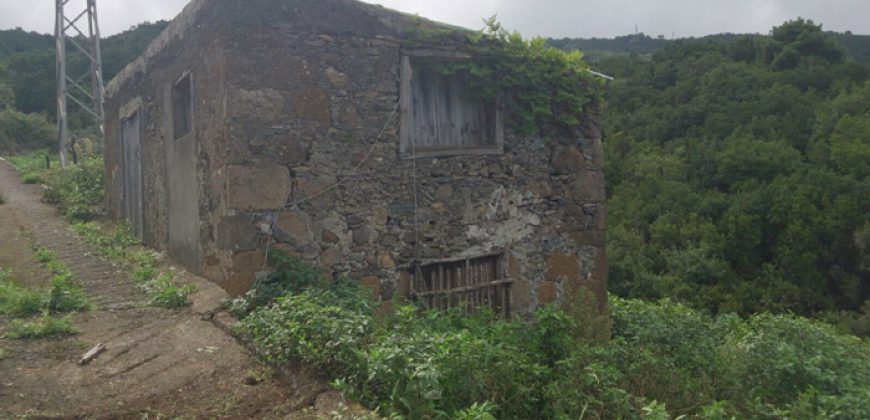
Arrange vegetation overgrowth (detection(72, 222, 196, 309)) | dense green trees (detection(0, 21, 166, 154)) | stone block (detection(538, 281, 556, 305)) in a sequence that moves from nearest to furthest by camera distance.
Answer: vegetation overgrowth (detection(72, 222, 196, 309)) → stone block (detection(538, 281, 556, 305)) → dense green trees (detection(0, 21, 166, 154))

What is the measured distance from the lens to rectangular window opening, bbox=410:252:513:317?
6848 mm

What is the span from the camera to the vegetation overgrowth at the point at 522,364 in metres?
3.96

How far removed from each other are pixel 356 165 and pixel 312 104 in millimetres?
661

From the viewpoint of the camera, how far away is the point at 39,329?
533 cm

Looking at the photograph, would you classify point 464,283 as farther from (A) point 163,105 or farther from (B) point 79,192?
(B) point 79,192

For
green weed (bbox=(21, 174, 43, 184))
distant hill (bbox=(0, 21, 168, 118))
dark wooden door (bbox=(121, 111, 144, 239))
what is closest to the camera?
dark wooden door (bbox=(121, 111, 144, 239))

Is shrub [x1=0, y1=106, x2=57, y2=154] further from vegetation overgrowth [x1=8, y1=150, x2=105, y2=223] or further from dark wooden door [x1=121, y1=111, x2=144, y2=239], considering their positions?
dark wooden door [x1=121, y1=111, x2=144, y2=239]

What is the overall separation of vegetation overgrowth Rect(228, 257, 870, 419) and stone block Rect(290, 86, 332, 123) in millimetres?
1254

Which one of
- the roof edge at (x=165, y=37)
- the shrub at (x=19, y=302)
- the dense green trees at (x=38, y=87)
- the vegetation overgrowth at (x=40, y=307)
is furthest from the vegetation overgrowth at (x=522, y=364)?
the dense green trees at (x=38, y=87)

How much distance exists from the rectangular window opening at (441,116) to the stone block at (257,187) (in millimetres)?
1196

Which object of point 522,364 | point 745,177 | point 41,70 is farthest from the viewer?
point 41,70

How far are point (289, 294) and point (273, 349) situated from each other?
870mm

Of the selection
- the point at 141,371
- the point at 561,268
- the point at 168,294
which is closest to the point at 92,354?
the point at 141,371

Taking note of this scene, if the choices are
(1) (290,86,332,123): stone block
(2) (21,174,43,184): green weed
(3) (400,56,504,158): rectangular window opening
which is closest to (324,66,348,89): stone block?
(1) (290,86,332,123): stone block
